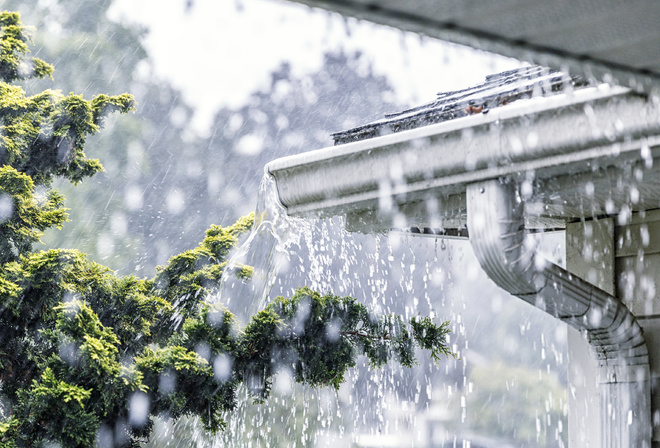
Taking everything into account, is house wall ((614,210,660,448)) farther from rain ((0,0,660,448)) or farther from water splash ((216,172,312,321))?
water splash ((216,172,312,321))

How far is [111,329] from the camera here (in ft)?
15.3

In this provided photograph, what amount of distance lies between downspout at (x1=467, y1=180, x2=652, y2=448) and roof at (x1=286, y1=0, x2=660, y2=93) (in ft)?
3.10

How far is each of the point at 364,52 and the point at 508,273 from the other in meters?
15.1

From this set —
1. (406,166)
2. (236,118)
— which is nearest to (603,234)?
(406,166)

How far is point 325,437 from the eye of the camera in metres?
14.2

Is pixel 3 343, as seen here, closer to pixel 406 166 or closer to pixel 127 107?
pixel 127 107

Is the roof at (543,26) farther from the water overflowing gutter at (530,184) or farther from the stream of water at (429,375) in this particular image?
the stream of water at (429,375)

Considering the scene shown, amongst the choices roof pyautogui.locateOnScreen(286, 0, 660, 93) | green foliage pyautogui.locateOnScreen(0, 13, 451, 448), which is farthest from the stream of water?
roof pyautogui.locateOnScreen(286, 0, 660, 93)

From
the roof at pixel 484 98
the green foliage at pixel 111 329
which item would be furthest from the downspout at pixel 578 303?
the green foliage at pixel 111 329

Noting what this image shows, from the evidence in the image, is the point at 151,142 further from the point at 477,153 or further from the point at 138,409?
the point at 477,153

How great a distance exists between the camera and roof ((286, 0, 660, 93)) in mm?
1121

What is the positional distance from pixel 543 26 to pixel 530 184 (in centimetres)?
118

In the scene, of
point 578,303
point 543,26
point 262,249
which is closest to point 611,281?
point 578,303

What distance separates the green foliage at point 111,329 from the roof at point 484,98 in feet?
6.51
